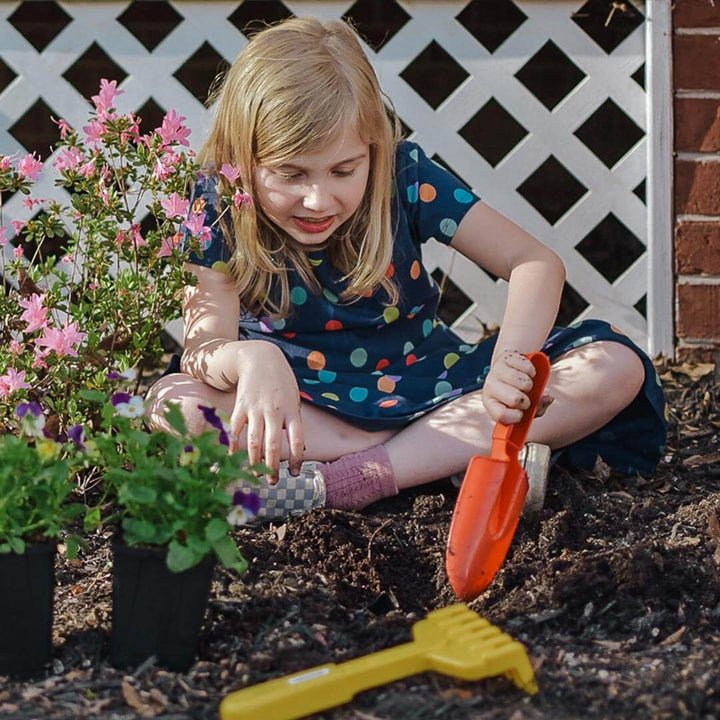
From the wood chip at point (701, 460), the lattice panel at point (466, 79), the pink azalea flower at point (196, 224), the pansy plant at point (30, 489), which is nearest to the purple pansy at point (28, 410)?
the pansy plant at point (30, 489)

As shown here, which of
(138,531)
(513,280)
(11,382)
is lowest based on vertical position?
(138,531)

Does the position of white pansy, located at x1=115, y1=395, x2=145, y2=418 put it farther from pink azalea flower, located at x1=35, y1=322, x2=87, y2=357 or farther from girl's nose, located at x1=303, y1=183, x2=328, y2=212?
girl's nose, located at x1=303, y1=183, x2=328, y2=212

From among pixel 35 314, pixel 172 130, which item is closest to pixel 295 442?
pixel 35 314

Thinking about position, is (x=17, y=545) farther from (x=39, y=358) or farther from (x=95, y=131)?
(x=95, y=131)

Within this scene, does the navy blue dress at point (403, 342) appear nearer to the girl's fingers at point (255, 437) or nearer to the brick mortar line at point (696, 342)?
the girl's fingers at point (255, 437)

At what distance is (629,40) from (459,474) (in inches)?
55.2

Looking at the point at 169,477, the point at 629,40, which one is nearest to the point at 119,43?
the point at 629,40

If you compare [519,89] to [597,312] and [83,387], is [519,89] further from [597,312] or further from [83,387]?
[83,387]

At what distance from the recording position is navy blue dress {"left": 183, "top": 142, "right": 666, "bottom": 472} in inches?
91.7

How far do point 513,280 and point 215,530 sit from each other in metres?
0.99

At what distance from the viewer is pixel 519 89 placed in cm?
311

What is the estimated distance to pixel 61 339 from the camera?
1896 millimetres

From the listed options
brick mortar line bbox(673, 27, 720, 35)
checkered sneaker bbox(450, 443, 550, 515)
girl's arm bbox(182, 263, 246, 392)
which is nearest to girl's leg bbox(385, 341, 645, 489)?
checkered sneaker bbox(450, 443, 550, 515)

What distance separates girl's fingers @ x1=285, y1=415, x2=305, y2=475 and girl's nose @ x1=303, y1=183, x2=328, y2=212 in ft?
1.43
